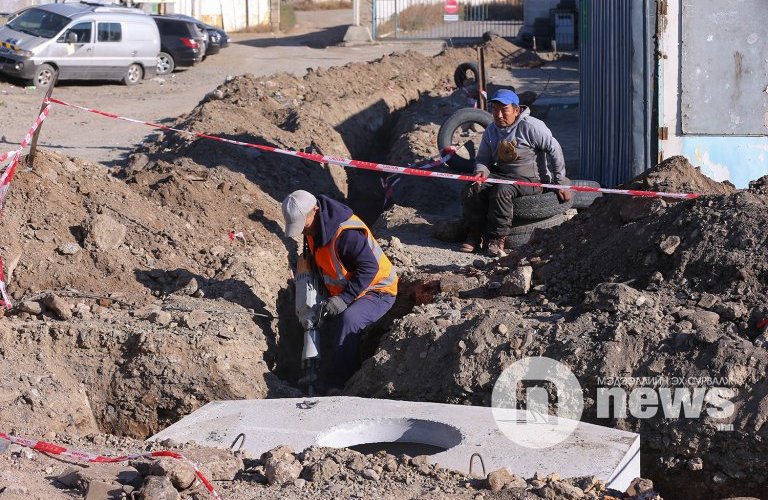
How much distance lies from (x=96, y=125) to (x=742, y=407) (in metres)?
13.6

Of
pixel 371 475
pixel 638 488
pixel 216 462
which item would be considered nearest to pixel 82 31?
pixel 216 462

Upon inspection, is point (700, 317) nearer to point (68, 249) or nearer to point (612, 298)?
point (612, 298)

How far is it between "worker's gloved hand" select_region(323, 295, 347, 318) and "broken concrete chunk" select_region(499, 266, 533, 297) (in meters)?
1.16

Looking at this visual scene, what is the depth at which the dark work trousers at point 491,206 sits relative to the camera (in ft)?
30.7

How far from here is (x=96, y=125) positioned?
670 inches

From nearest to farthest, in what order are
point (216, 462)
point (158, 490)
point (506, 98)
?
point (158, 490), point (216, 462), point (506, 98)

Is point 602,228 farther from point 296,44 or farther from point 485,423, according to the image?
point 296,44

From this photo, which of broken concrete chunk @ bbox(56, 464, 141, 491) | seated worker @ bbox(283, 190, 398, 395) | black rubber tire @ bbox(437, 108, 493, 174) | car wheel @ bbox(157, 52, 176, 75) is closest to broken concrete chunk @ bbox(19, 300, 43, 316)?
seated worker @ bbox(283, 190, 398, 395)

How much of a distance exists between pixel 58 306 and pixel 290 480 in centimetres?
306

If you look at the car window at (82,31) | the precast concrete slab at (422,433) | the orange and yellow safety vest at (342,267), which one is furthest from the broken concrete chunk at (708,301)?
the car window at (82,31)

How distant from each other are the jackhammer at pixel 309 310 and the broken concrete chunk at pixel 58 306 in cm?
164

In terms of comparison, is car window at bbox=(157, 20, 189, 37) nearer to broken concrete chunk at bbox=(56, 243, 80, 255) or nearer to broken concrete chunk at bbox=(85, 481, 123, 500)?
broken concrete chunk at bbox=(56, 243, 80, 255)

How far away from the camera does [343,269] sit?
7371 mm

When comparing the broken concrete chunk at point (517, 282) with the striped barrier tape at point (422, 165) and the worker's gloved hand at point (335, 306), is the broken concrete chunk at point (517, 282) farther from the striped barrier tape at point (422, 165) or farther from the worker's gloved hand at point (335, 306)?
the striped barrier tape at point (422, 165)
